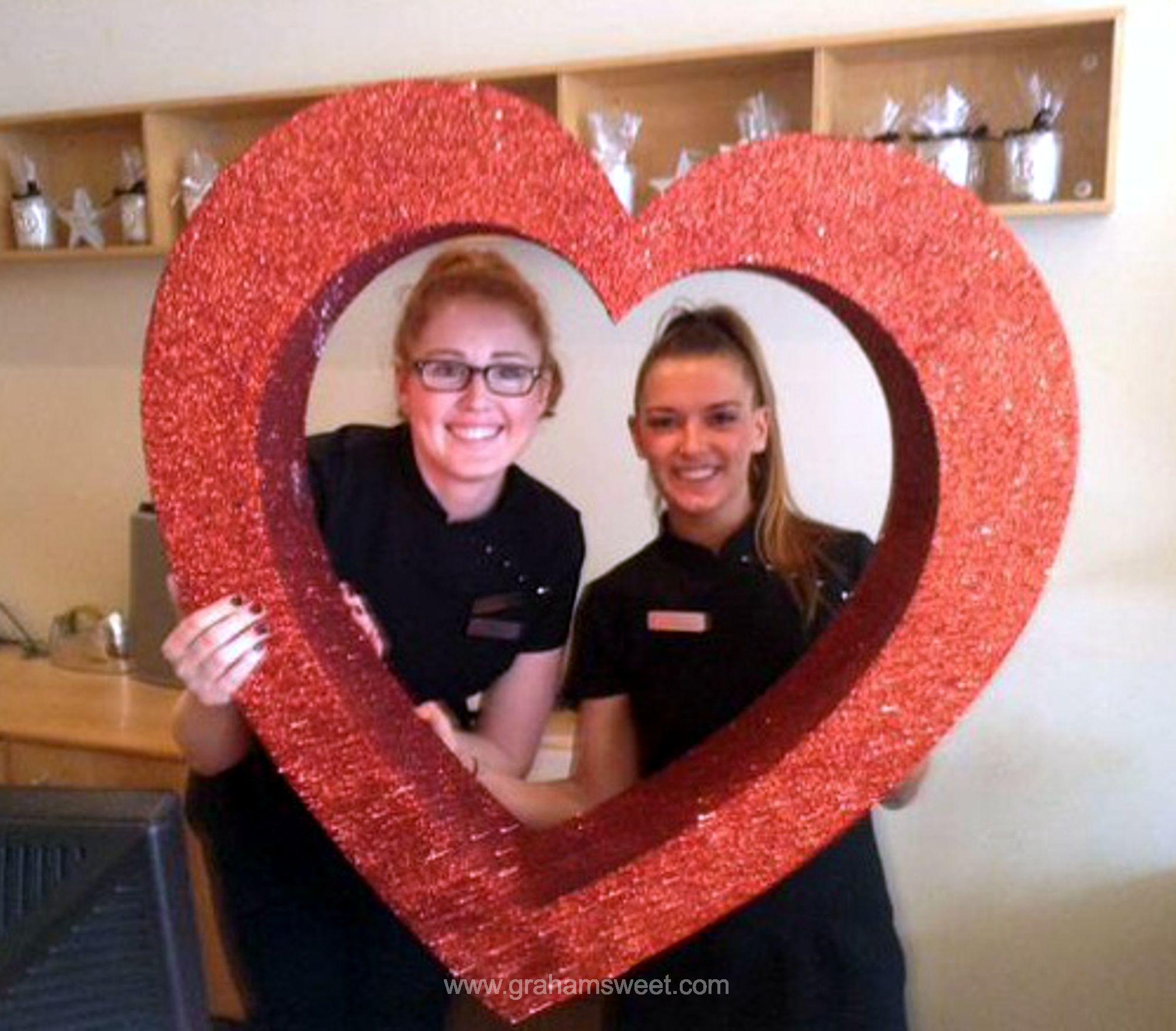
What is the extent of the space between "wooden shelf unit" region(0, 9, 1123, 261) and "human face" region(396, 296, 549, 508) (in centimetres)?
94

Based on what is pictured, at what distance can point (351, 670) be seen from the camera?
72 centimetres

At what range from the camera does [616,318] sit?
2.13 ft

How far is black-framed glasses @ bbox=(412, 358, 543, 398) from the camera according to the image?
2.58 ft

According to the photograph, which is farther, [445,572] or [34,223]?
[34,223]

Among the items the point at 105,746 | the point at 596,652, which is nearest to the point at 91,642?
the point at 105,746

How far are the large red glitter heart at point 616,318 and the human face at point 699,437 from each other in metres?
0.13

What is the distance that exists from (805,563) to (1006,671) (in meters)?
1.02

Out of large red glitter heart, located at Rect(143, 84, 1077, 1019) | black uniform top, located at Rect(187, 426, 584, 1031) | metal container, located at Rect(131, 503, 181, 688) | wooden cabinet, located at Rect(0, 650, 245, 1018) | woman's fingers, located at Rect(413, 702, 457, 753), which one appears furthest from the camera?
metal container, located at Rect(131, 503, 181, 688)

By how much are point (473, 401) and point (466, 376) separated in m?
0.02

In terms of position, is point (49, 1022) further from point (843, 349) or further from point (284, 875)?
point (843, 349)

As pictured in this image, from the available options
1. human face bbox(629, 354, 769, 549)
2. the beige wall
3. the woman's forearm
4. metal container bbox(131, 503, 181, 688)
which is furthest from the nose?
metal container bbox(131, 503, 181, 688)

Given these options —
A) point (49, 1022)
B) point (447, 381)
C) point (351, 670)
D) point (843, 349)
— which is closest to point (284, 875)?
point (351, 670)

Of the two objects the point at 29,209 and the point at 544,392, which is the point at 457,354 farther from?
the point at 29,209

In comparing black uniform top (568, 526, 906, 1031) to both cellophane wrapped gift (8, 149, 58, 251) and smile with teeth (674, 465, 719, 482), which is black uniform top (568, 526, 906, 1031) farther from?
cellophane wrapped gift (8, 149, 58, 251)
